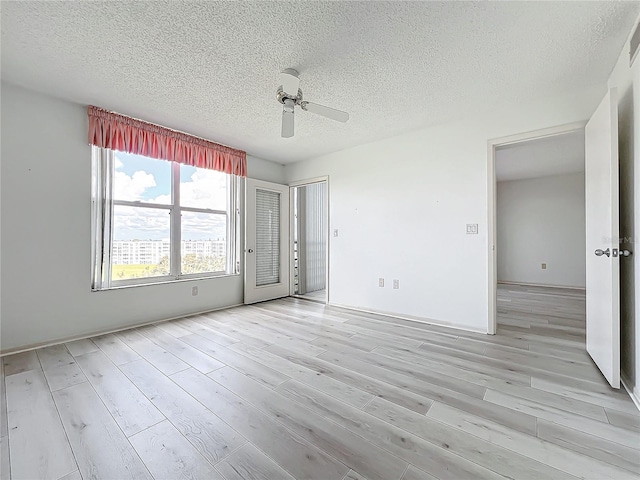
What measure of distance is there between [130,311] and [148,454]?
226 cm

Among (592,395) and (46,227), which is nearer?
(592,395)

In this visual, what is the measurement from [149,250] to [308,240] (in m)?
2.73

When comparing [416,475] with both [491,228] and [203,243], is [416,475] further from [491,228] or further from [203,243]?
[203,243]

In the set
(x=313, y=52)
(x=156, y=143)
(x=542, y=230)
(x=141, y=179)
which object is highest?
(x=313, y=52)

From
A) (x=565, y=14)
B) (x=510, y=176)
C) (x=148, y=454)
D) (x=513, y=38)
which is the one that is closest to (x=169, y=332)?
(x=148, y=454)

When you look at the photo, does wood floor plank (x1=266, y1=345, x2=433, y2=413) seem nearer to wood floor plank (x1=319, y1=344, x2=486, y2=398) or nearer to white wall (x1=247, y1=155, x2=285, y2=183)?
wood floor plank (x1=319, y1=344, x2=486, y2=398)

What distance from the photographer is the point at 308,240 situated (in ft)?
17.2

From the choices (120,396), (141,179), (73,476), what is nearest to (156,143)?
(141,179)

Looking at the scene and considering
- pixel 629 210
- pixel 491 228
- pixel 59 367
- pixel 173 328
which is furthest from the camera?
pixel 173 328

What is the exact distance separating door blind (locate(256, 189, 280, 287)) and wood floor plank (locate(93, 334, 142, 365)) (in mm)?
2019

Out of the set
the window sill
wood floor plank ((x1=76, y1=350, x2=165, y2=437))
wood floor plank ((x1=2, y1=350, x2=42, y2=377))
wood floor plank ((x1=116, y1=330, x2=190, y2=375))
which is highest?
the window sill

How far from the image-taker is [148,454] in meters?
1.21

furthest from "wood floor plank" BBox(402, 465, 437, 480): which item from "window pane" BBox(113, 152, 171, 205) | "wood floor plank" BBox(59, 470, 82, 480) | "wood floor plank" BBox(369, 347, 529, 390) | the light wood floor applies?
"window pane" BBox(113, 152, 171, 205)

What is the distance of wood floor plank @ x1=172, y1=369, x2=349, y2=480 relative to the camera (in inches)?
45.0
